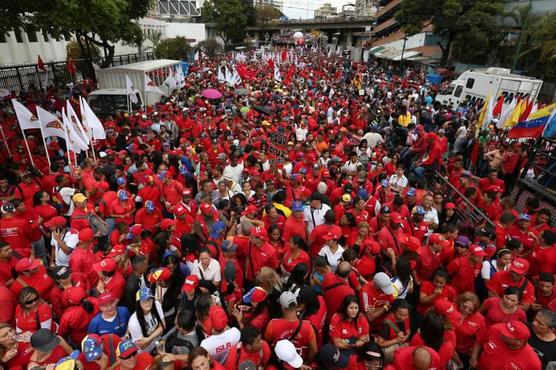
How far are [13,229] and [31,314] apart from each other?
7.25ft

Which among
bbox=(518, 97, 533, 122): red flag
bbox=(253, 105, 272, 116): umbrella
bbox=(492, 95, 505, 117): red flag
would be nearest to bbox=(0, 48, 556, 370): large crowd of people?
bbox=(518, 97, 533, 122): red flag

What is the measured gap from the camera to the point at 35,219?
5.47 meters

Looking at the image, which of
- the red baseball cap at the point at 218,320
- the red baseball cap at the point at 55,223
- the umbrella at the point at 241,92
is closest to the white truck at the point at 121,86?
the umbrella at the point at 241,92

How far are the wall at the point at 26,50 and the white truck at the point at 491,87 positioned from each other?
27.9m

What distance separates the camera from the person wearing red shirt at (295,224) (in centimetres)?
528

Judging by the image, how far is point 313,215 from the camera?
574 centimetres

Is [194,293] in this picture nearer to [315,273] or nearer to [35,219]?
[315,273]

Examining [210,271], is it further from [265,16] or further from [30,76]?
[265,16]

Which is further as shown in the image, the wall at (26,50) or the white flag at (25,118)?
the wall at (26,50)

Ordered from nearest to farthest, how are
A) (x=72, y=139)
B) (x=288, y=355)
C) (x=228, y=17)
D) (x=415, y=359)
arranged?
(x=288, y=355)
(x=415, y=359)
(x=72, y=139)
(x=228, y=17)

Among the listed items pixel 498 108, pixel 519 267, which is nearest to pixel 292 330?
pixel 519 267

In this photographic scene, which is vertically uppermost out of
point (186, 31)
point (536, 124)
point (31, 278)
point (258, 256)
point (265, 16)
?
point (265, 16)

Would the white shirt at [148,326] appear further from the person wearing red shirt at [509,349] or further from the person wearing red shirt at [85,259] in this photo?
the person wearing red shirt at [509,349]

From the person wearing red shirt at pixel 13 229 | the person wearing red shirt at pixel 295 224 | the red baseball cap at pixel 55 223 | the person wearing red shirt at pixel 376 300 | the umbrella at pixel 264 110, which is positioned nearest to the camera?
Result: the person wearing red shirt at pixel 376 300
